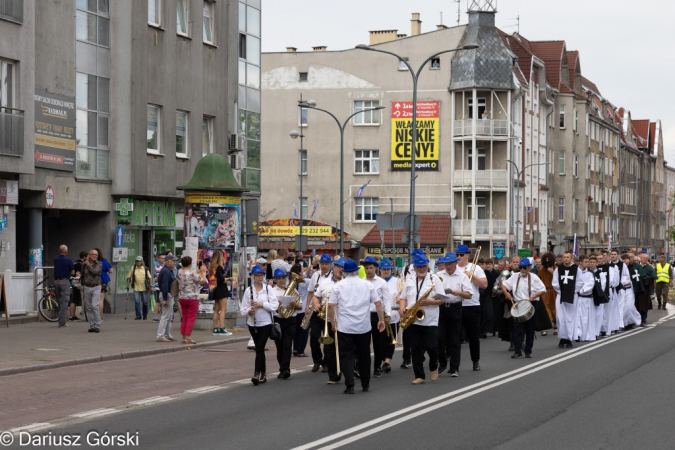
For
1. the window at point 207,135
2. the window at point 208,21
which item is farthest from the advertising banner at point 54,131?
the window at point 208,21

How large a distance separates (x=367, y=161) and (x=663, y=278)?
112 feet

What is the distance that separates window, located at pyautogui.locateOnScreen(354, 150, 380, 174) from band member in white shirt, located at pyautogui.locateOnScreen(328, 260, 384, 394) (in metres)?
57.3

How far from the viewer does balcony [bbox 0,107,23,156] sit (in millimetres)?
26766

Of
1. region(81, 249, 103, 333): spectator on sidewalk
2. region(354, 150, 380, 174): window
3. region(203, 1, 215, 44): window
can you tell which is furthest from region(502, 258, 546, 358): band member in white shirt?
region(354, 150, 380, 174): window

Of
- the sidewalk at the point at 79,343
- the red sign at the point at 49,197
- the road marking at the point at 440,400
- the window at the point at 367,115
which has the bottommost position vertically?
the sidewalk at the point at 79,343

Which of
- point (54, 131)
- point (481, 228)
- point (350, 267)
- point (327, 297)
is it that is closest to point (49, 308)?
point (54, 131)

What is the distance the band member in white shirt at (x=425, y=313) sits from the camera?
50.9 ft

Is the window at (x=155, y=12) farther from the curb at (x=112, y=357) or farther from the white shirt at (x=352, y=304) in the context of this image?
the white shirt at (x=352, y=304)

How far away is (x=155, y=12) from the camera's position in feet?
111

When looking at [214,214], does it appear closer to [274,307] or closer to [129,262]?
[129,262]

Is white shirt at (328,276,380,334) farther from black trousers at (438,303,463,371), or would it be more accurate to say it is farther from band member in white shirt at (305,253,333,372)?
band member in white shirt at (305,253,333,372)

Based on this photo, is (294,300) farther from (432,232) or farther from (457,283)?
(432,232)

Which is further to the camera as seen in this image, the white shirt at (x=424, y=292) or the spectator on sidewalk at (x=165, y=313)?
the spectator on sidewalk at (x=165, y=313)

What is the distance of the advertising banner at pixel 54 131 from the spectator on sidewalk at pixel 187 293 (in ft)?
27.6
